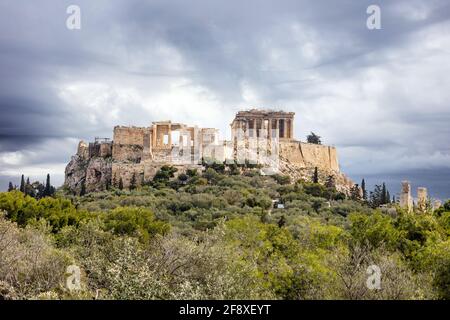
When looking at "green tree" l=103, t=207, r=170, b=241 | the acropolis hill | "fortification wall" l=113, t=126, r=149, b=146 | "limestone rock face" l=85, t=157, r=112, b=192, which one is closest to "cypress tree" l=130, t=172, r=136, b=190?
the acropolis hill

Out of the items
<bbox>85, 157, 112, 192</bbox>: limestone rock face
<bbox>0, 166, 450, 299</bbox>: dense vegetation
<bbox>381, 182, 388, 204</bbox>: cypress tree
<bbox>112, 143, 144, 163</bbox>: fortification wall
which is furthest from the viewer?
<bbox>112, 143, 144, 163</bbox>: fortification wall

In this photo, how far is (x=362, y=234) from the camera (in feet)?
89.6

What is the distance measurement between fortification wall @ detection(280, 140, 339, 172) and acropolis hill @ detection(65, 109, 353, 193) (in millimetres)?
140

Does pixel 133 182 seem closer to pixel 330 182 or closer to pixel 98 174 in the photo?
pixel 98 174

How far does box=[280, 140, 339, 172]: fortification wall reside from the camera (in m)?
81.6

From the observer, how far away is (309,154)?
276ft

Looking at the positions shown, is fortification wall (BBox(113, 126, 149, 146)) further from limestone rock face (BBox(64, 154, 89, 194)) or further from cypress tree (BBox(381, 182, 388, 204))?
cypress tree (BBox(381, 182, 388, 204))

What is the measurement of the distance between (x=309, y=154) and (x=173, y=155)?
23.3m

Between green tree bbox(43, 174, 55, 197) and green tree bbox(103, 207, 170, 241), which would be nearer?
green tree bbox(103, 207, 170, 241)
